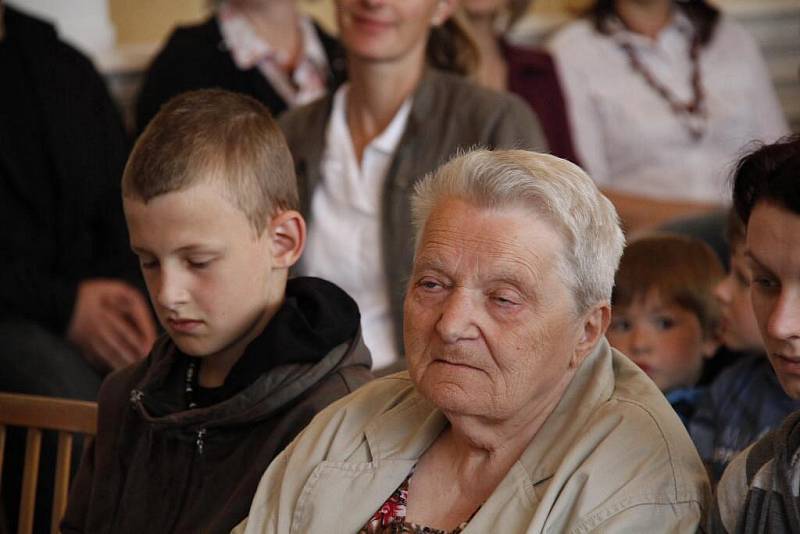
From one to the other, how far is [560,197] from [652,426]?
1.01 feet

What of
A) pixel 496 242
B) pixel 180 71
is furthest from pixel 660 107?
pixel 496 242

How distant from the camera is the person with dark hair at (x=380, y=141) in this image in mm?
2955

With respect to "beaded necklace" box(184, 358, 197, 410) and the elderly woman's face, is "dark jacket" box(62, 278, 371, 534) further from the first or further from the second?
the elderly woman's face

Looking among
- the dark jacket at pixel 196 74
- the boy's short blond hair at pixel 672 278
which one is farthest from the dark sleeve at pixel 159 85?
the boy's short blond hair at pixel 672 278

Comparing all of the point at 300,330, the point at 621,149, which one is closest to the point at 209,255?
the point at 300,330

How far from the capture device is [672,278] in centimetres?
278

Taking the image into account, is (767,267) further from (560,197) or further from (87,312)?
(87,312)

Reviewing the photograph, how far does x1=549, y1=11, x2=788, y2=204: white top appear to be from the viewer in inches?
158

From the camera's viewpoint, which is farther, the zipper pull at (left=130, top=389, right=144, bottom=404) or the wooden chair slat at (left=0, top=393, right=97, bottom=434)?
the wooden chair slat at (left=0, top=393, right=97, bottom=434)

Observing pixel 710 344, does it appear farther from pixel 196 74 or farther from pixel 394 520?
pixel 196 74

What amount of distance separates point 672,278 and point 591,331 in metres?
1.12

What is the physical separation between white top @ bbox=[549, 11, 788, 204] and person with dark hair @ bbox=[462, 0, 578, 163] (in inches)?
4.8

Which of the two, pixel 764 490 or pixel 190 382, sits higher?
pixel 764 490

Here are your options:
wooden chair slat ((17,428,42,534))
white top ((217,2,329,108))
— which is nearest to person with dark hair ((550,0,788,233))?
white top ((217,2,329,108))
